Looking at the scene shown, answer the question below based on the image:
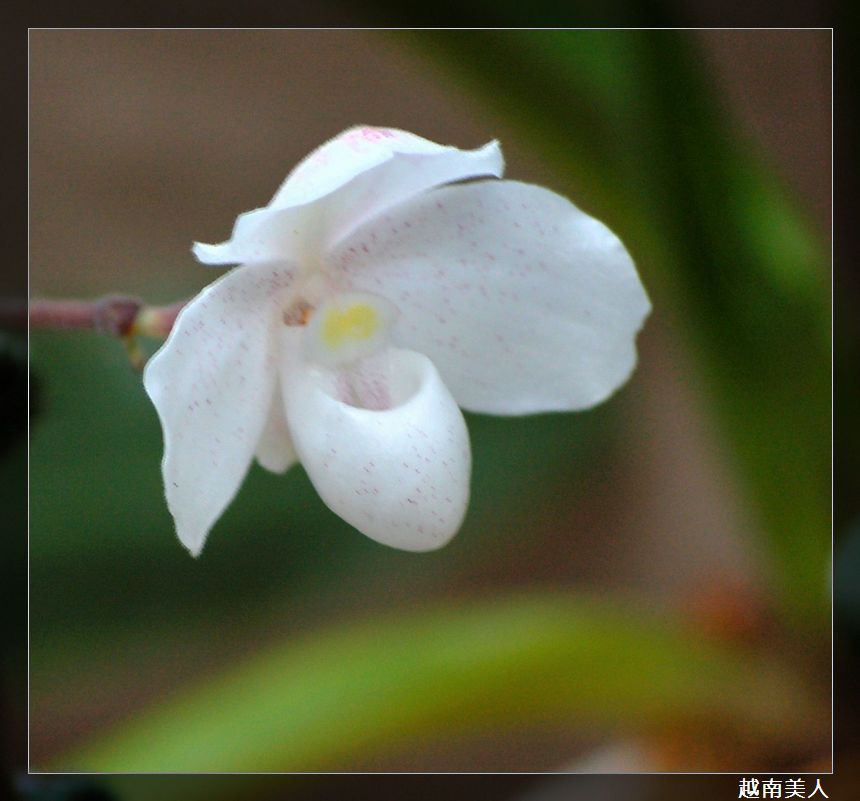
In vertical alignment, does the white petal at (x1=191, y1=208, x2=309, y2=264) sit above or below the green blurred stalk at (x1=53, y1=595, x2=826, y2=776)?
above

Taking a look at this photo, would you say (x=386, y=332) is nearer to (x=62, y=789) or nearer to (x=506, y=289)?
(x=506, y=289)

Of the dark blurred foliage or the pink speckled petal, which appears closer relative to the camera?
the pink speckled petal

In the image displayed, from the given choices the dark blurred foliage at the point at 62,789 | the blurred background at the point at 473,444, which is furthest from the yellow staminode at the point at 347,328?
the dark blurred foliage at the point at 62,789

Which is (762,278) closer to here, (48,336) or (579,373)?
(579,373)

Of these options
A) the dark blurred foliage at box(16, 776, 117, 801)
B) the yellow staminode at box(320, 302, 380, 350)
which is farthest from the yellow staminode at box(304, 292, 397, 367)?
the dark blurred foliage at box(16, 776, 117, 801)

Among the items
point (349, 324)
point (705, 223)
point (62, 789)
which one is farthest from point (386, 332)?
point (62, 789)

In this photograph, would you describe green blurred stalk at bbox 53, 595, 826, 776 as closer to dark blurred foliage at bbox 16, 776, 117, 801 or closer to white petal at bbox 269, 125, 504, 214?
dark blurred foliage at bbox 16, 776, 117, 801

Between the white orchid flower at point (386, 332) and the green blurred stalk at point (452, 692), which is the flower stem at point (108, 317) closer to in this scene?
the white orchid flower at point (386, 332)

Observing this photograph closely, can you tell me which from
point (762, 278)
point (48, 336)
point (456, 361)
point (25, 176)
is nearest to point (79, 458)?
point (48, 336)
